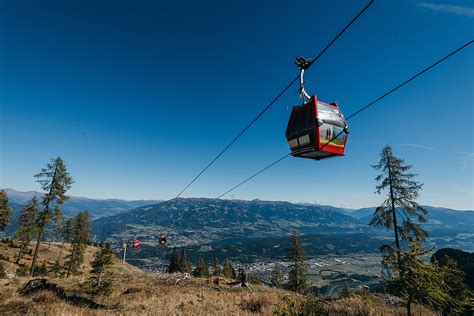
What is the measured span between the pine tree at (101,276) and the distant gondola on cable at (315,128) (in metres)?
14.8

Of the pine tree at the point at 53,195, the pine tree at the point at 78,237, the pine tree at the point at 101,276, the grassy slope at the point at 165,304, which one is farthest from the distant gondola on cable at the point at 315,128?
the pine tree at the point at 78,237

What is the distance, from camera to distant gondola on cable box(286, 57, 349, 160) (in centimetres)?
1030

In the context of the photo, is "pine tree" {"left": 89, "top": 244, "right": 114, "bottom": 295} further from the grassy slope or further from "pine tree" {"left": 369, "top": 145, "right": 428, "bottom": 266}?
"pine tree" {"left": 369, "top": 145, "right": 428, "bottom": 266}

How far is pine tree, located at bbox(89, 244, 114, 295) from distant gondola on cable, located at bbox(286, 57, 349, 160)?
1476 centimetres

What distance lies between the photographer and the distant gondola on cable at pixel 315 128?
33.8 ft

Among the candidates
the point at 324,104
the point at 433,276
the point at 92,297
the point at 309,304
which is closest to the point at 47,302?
the point at 92,297

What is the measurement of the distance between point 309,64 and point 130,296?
1689 cm

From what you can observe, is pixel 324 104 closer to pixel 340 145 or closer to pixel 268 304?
pixel 340 145

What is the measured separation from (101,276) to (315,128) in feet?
59.0

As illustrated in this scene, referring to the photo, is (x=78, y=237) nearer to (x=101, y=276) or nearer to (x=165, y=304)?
(x=101, y=276)

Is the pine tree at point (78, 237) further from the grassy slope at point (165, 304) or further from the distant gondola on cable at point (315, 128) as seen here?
the distant gondola on cable at point (315, 128)

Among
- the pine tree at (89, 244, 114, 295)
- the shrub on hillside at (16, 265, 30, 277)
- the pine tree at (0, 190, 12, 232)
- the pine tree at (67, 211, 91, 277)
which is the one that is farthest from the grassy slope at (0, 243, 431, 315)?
the pine tree at (0, 190, 12, 232)

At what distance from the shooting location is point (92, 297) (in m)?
15.7

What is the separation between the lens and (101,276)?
1833cm
